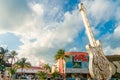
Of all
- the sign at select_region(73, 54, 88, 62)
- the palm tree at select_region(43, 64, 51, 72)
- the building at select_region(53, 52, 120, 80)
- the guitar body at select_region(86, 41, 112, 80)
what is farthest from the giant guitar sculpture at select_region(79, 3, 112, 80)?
the palm tree at select_region(43, 64, 51, 72)

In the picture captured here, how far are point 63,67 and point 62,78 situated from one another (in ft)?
13.2

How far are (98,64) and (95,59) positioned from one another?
3.24 ft

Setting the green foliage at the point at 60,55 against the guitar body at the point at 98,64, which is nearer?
the guitar body at the point at 98,64

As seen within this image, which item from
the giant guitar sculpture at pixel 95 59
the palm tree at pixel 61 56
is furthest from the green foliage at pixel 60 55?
the giant guitar sculpture at pixel 95 59

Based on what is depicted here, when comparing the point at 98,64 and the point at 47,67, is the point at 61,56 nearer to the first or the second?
the point at 47,67

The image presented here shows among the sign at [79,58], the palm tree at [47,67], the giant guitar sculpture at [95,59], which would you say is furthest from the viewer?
the palm tree at [47,67]

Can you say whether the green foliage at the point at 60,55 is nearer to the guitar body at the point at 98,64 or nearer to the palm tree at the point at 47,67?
the palm tree at the point at 47,67

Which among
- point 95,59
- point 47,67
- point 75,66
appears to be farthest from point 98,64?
point 47,67

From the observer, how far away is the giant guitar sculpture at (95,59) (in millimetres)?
45969

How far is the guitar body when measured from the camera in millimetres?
45781

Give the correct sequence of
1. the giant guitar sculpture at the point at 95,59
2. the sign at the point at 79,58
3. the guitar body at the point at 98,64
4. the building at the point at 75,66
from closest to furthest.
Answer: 1. the guitar body at the point at 98,64
2. the giant guitar sculpture at the point at 95,59
3. the building at the point at 75,66
4. the sign at the point at 79,58

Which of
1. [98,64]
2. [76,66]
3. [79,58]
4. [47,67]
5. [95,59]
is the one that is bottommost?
[98,64]

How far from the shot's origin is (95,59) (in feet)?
154

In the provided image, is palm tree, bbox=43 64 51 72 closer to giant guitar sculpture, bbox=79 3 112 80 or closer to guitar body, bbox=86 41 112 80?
giant guitar sculpture, bbox=79 3 112 80
